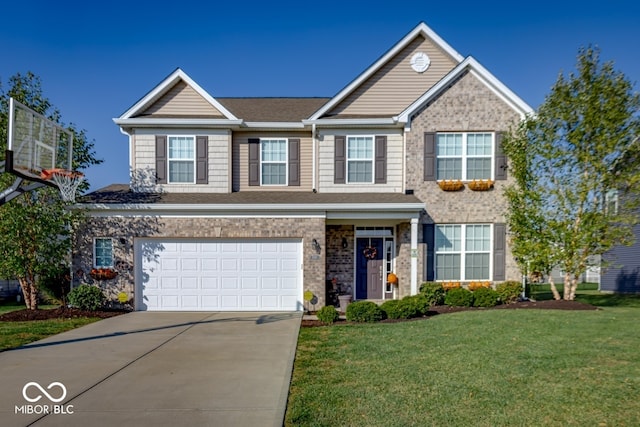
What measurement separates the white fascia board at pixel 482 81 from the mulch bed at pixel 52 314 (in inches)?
440

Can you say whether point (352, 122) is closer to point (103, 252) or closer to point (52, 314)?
point (103, 252)

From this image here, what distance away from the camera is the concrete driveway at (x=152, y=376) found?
4.63 meters

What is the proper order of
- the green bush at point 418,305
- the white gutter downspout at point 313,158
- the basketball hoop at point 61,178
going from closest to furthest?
1. the basketball hoop at point 61,178
2. the green bush at point 418,305
3. the white gutter downspout at point 313,158

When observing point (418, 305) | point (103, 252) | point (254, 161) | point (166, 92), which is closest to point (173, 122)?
point (166, 92)

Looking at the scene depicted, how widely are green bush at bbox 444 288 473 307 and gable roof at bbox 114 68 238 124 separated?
9.35 m

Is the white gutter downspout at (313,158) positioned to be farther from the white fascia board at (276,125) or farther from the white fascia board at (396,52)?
the white fascia board at (396,52)

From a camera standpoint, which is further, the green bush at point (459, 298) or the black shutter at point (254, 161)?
the black shutter at point (254, 161)

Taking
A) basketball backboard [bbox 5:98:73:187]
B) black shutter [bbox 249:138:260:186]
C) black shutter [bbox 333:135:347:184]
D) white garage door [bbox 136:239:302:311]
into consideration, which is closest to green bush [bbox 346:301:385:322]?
white garage door [bbox 136:239:302:311]

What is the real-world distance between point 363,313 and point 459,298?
3524 mm

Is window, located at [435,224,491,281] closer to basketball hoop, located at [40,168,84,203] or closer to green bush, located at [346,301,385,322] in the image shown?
green bush, located at [346,301,385,322]

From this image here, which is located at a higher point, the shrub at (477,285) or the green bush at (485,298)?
the shrub at (477,285)

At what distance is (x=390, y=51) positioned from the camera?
13.6m

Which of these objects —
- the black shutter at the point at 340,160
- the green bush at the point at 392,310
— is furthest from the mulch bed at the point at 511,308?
the black shutter at the point at 340,160

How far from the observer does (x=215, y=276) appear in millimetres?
11750
